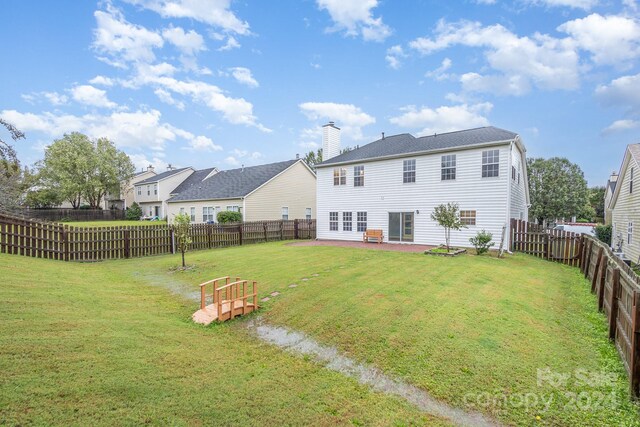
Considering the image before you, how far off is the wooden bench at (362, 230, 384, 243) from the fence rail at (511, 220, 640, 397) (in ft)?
23.7

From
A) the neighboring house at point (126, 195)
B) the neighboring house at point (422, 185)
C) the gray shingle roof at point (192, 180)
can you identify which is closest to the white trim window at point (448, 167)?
the neighboring house at point (422, 185)

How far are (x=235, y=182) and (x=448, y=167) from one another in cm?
2013

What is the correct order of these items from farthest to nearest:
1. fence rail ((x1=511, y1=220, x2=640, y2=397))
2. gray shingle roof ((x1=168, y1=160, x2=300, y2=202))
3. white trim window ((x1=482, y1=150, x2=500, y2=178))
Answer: gray shingle roof ((x1=168, y1=160, x2=300, y2=202)) → white trim window ((x1=482, y1=150, x2=500, y2=178)) → fence rail ((x1=511, y1=220, x2=640, y2=397))

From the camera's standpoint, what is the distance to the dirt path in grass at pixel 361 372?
3.41 m

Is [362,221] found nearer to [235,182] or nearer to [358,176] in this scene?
[358,176]

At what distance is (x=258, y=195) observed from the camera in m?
26.1

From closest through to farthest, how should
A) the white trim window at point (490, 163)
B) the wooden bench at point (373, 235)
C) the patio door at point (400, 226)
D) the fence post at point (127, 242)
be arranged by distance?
the fence post at point (127, 242) < the white trim window at point (490, 163) < the patio door at point (400, 226) < the wooden bench at point (373, 235)

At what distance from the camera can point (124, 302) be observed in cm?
698

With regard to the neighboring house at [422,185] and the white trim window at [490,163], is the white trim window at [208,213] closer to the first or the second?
the neighboring house at [422,185]

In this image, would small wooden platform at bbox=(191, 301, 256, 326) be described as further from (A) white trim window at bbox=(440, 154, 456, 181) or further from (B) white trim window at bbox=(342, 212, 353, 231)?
(B) white trim window at bbox=(342, 212, 353, 231)

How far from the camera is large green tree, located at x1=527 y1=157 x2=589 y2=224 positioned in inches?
1539

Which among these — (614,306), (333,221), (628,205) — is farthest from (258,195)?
(628,205)

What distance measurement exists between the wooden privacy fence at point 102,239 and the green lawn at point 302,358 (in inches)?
125

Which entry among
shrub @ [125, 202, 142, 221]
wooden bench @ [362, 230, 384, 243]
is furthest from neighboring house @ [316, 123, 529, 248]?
shrub @ [125, 202, 142, 221]
